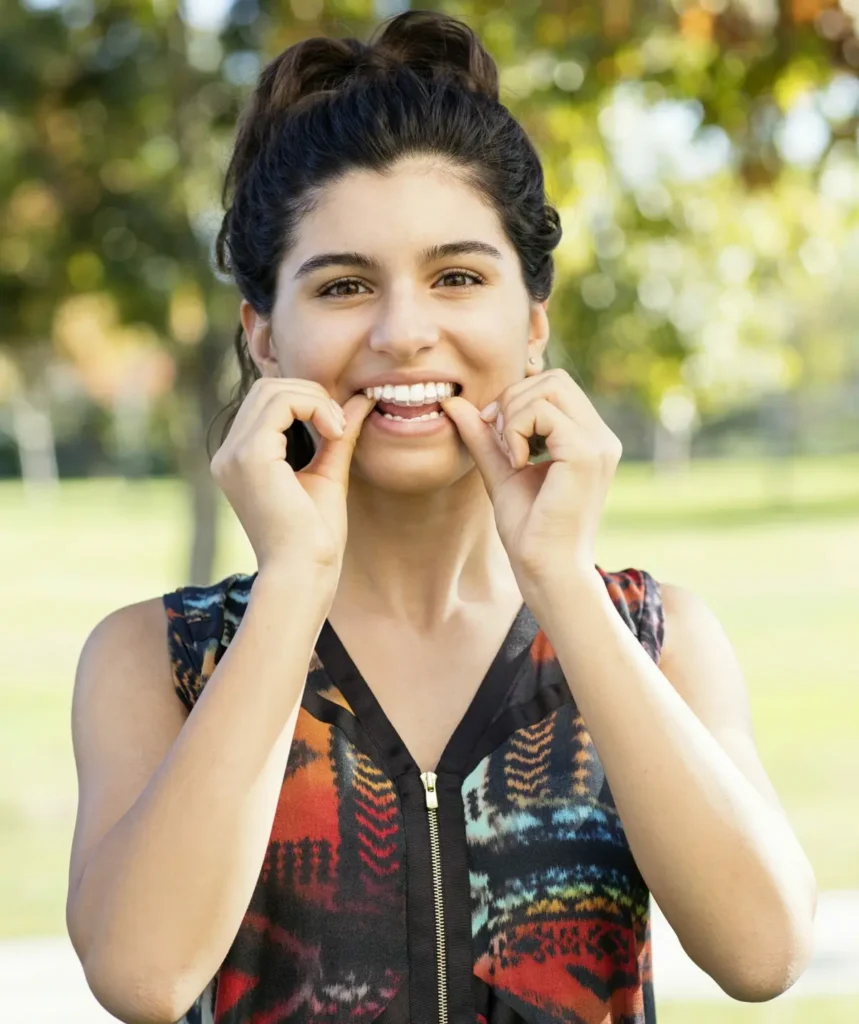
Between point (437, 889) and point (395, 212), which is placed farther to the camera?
point (395, 212)

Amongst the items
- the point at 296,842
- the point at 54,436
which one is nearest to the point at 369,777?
the point at 296,842

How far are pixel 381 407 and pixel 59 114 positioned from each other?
4946 millimetres

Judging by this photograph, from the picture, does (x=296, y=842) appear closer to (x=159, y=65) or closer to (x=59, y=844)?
(x=159, y=65)

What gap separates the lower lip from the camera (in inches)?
90.7

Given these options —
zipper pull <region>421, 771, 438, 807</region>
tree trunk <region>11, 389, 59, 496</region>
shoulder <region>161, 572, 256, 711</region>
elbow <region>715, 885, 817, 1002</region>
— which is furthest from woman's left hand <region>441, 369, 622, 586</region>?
tree trunk <region>11, 389, 59, 496</region>

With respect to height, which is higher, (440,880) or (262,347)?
(262,347)

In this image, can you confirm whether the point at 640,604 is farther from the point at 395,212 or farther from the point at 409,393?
the point at 395,212

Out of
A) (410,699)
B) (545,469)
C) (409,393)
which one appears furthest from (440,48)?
(410,699)

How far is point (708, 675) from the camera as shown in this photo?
2.37 meters

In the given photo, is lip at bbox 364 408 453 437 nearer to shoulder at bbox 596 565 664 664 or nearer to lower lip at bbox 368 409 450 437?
lower lip at bbox 368 409 450 437

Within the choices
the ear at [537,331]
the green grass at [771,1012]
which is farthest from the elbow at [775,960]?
the green grass at [771,1012]

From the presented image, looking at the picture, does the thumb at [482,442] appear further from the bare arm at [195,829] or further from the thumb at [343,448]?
the bare arm at [195,829]

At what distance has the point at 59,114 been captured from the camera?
665 centimetres

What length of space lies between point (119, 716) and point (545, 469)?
788 mm
